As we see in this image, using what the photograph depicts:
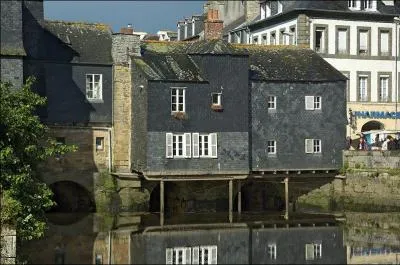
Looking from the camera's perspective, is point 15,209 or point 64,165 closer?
point 15,209

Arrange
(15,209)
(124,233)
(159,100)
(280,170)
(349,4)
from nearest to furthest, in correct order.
Answer: (15,209), (124,233), (159,100), (280,170), (349,4)

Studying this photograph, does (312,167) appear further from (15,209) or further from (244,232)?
(15,209)

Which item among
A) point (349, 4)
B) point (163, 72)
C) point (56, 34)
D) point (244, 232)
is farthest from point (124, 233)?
point (349, 4)

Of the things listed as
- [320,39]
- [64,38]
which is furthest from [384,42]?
[64,38]

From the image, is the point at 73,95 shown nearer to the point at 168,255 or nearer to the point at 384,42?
the point at 168,255

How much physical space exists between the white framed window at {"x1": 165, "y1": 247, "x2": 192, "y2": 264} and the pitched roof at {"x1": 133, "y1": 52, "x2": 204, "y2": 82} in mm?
12929

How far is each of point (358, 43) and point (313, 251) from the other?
1007 inches

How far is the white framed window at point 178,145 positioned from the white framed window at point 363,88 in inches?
629

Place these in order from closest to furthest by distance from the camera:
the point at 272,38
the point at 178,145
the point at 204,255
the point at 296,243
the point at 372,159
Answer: the point at 204,255 → the point at 296,243 → the point at 178,145 → the point at 372,159 → the point at 272,38

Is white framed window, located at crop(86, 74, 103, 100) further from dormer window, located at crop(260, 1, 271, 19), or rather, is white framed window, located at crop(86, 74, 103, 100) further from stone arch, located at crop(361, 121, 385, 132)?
stone arch, located at crop(361, 121, 385, 132)

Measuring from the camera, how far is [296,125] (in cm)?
4791

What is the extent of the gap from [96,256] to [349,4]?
30.9 metres

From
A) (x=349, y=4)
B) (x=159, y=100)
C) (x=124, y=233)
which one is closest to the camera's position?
(x=124, y=233)

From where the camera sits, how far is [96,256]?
3139cm
